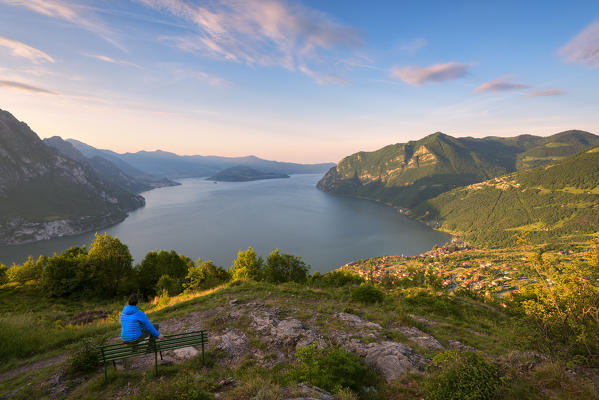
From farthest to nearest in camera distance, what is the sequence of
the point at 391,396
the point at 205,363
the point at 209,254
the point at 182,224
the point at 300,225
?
the point at 300,225, the point at 182,224, the point at 209,254, the point at 205,363, the point at 391,396

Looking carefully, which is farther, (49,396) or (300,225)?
(300,225)

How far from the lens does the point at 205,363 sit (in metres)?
9.53

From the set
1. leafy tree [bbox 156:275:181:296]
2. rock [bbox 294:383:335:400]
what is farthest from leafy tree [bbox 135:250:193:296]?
rock [bbox 294:383:335:400]

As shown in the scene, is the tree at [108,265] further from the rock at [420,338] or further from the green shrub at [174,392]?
the rock at [420,338]

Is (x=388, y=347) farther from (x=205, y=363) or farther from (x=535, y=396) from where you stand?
(x=205, y=363)

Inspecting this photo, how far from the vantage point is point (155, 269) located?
35969 mm

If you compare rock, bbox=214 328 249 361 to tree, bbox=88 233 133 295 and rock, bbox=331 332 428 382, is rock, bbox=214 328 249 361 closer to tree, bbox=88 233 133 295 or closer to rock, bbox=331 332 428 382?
rock, bbox=331 332 428 382

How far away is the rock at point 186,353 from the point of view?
9867 millimetres

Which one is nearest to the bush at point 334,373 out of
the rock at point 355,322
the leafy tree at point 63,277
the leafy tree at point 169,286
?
the rock at point 355,322

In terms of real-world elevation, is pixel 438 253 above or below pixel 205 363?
below

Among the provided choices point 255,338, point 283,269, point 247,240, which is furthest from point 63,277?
point 247,240

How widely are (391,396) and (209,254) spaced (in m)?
135

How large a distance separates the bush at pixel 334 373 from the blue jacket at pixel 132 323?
5.85 meters

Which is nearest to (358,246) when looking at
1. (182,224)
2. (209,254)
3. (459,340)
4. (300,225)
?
(300,225)
